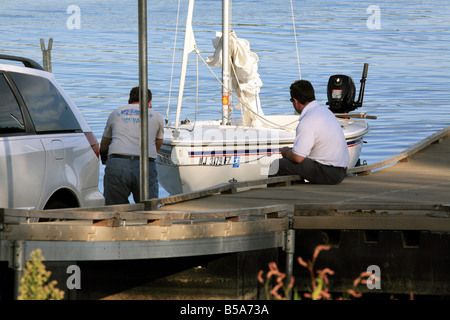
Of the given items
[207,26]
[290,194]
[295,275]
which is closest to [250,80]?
[290,194]

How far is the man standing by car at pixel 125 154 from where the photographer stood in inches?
467

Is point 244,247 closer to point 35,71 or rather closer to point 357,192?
point 35,71

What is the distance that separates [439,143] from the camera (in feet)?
60.4

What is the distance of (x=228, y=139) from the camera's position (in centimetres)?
1788

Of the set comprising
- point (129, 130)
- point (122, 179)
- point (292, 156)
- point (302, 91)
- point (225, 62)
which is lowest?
point (122, 179)

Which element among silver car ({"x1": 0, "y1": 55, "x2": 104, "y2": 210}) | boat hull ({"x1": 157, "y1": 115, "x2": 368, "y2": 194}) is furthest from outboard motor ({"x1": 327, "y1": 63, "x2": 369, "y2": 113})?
silver car ({"x1": 0, "y1": 55, "x2": 104, "y2": 210})

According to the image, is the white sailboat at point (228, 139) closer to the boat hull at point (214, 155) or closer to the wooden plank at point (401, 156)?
the boat hull at point (214, 155)

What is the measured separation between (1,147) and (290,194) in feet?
14.4

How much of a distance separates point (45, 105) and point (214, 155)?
8601 mm

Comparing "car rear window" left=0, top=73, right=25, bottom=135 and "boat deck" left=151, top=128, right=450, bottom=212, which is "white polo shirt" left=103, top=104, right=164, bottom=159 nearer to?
"boat deck" left=151, top=128, right=450, bottom=212

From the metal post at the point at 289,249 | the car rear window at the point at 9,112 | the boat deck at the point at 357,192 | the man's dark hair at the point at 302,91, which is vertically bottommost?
the metal post at the point at 289,249

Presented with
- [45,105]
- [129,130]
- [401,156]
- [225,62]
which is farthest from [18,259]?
[225,62]

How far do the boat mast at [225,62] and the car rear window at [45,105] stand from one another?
989cm

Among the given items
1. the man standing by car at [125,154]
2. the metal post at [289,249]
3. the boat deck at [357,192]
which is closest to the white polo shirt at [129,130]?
the man standing by car at [125,154]
